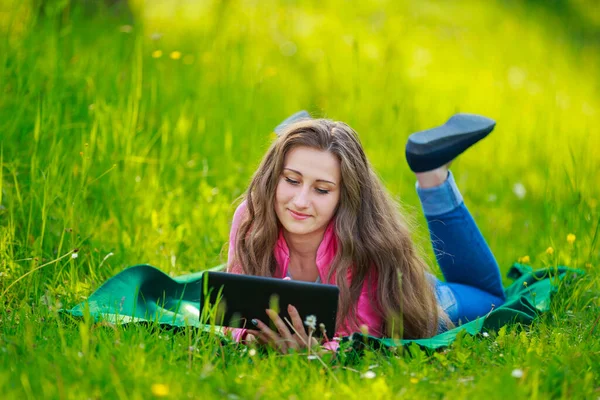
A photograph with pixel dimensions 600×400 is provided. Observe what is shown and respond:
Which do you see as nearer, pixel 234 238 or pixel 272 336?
pixel 272 336

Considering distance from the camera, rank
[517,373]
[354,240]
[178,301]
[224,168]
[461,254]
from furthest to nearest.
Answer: [224,168], [461,254], [178,301], [354,240], [517,373]

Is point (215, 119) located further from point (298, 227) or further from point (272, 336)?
point (272, 336)

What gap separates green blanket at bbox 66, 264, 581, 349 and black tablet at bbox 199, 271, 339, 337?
0.22 m

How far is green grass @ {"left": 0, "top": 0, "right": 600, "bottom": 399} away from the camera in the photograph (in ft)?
8.59

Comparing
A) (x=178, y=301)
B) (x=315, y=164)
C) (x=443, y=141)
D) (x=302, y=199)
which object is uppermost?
(x=443, y=141)

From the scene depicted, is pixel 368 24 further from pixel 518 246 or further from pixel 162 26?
pixel 518 246

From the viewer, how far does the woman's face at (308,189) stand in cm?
321

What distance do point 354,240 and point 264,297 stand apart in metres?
0.56

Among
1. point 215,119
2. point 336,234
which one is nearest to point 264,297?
point 336,234

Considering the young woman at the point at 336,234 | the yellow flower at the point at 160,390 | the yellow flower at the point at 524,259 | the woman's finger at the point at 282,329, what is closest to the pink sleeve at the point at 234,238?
the young woman at the point at 336,234

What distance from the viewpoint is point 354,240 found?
3285 millimetres

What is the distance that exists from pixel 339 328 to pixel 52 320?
1151 mm

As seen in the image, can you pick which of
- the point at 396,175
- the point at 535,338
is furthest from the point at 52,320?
the point at 396,175

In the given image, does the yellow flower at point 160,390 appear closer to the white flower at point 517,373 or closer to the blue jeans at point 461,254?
the white flower at point 517,373
